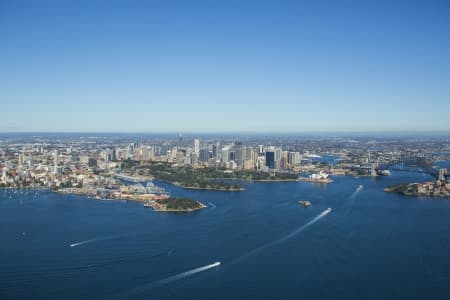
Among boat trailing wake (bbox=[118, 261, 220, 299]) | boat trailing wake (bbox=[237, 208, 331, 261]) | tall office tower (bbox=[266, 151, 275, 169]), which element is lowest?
boat trailing wake (bbox=[118, 261, 220, 299])

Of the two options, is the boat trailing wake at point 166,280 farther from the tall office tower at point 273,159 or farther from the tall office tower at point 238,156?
the tall office tower at point 238,156

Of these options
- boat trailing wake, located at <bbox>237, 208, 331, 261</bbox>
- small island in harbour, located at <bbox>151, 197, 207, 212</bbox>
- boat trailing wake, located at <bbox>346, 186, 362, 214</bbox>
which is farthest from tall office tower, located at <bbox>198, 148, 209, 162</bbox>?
boat trailing wake, located at <bbox>237, 208, 331, 261</bbox>

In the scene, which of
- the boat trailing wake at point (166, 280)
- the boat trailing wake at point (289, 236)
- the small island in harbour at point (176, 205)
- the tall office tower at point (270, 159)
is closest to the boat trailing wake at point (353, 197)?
the boat trailing wake at point (289, 236)

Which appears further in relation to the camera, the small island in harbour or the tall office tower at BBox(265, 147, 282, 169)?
the tall office tower at BBox(265, 147, 282, 169)

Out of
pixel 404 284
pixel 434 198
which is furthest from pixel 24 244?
pixel 434 198

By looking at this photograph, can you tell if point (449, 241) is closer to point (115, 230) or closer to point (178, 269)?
point (178, 269)

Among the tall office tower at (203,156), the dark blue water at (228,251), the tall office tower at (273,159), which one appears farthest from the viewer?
the tall office tower at (203,156)

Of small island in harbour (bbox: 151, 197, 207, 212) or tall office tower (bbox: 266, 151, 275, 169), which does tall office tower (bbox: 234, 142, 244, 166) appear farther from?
small island in harbour (bbox: 151, 197, 207, 212)

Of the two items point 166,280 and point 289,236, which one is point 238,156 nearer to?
point 289,236

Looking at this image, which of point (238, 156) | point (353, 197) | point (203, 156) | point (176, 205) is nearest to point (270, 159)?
point (238, 156)
